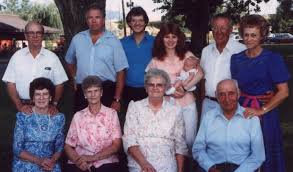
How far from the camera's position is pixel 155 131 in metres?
4.55

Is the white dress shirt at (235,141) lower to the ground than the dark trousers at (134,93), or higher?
lower

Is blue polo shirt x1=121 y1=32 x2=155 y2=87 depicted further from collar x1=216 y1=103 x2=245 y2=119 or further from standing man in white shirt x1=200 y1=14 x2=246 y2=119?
collar x1=216 y1=103 x2=245 y2=119

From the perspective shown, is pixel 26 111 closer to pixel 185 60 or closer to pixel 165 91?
pixel 165 91

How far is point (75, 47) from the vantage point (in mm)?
5410

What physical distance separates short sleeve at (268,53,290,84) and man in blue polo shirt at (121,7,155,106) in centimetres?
155

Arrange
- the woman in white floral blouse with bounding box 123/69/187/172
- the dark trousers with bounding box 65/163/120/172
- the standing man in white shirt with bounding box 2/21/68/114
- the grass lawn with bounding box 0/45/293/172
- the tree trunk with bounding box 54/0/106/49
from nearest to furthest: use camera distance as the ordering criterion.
→ the woman in white floral blouse with bounding box 123/69/187/172 → the dark trousers with bounding box 65/163/120/172 → the standing man in white shirt with bounding box 2/21/68/114 → the grass lawn with bounding box 0/45/293/172 → the tree trunk with bounding box 54/0/106/49

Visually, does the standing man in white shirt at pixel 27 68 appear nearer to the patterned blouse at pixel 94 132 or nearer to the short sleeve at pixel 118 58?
the patterned blouse at pixel 94 132

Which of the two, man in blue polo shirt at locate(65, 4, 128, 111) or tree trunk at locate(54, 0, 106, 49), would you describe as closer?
man in blue polo shirt at locate(65, 4, 128, 111)

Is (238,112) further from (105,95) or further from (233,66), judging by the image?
(105,95)

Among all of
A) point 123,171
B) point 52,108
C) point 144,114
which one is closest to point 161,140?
point 144,114

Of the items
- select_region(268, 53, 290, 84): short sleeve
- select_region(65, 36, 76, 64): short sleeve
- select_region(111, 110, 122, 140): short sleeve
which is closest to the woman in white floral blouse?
select_region(111, 110, 122, 140): short sleeve

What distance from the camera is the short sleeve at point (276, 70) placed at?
4.28m

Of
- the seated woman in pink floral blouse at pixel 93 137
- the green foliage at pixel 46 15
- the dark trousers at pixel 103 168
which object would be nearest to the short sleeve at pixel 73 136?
the seated woman in pink floral blouse at pixel 93 137

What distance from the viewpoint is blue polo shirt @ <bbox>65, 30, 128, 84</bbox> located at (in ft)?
17.4
